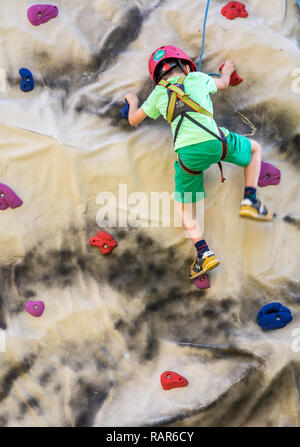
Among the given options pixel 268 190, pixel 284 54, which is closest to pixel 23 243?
pixel 268 190

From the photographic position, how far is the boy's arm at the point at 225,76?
353 centimetres

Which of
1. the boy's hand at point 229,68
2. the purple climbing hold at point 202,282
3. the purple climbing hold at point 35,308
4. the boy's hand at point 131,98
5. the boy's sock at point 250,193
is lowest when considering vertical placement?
the purple climbing hold at point 35,308

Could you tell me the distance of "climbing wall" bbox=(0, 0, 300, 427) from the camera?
3.23m

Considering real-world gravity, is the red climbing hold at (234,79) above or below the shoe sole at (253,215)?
above

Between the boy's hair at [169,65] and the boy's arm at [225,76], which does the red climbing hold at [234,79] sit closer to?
the boy's arm at [225,76]

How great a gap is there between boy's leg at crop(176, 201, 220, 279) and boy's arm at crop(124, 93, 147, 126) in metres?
0.60

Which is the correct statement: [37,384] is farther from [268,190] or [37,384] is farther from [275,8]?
[275,8]

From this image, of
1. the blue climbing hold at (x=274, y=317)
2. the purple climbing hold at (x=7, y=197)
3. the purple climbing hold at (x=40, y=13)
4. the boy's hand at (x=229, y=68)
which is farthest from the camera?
the purple climbing hold at (x=40, y=13)

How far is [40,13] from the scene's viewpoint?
381cm

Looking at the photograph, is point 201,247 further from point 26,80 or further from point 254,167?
point 26,80

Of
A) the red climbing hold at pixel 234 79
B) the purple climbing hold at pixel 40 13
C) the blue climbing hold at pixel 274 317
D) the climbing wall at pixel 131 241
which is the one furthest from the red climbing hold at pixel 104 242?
the purple climbing hold at pixel 40 13

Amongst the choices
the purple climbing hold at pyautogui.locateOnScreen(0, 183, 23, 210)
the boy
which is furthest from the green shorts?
the purple climbing hold at pyautogui.locateOnScreen(0, 183, 23, 210)

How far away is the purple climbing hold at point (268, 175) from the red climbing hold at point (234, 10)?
112 cm

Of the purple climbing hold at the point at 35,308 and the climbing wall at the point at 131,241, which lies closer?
the climbing wall at the point at 131,241
